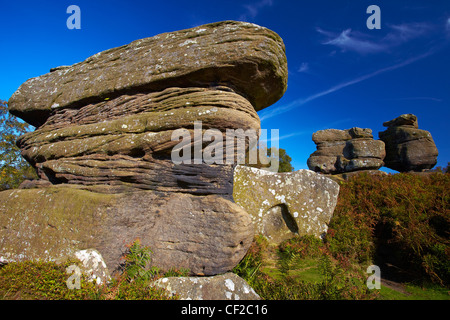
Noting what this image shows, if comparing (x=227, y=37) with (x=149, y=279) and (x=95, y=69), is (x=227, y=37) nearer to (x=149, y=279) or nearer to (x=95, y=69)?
(x=95, y=69)

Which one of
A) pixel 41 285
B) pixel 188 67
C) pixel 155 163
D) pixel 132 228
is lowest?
pixel 41 285

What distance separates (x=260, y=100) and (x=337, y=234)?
5999 millimetres

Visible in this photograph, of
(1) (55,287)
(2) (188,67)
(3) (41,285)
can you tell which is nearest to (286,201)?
(2) (188,67)

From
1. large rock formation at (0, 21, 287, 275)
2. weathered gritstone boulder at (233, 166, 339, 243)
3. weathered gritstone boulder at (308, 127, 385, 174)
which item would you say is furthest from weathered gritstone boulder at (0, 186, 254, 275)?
weathered gritstone boulder at (308, 127, 385, 174)

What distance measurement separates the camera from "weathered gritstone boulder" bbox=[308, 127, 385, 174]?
71.0 ft

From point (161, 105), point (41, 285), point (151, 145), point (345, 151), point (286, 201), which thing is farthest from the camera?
point (345, 151)

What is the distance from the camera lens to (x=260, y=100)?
325 inches

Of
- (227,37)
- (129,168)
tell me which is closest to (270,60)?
(227,37)

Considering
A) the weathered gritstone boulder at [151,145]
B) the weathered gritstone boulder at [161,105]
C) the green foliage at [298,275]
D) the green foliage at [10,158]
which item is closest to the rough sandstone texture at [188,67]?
the weathered gritstone boulder at [161,105]

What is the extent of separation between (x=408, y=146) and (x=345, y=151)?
19.3 ft

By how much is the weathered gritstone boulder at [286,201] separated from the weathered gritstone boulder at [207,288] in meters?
3.95

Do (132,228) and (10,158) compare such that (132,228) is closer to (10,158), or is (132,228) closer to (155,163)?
(155,163)

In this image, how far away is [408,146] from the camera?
71.3ft

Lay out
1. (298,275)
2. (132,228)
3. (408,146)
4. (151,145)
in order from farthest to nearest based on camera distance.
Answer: (408,146)
(151,145)
(298,275)
(132,228)
